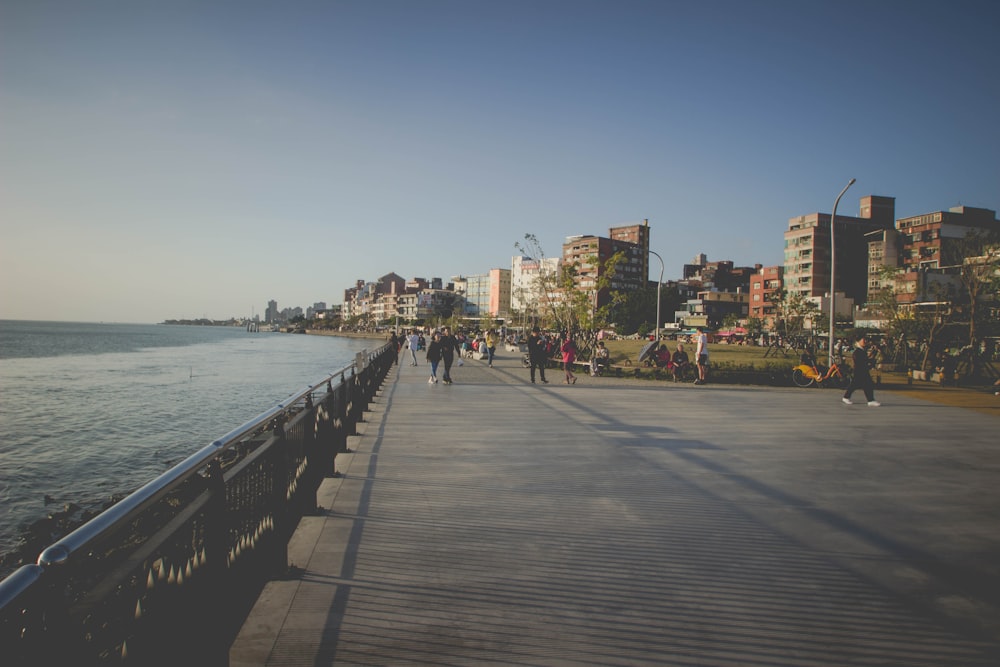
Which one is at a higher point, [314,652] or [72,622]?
[72,622]

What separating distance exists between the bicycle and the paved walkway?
9.93 metres

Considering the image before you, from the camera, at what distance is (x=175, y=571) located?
2.49m

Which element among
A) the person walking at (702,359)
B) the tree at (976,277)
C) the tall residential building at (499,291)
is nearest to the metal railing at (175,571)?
the person walking at (702,359)

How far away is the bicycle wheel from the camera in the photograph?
62.4ft

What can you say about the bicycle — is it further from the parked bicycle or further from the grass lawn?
the grass lawn

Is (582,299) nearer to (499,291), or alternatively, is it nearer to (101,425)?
(101,425)

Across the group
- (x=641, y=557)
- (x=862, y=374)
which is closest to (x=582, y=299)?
(x=862, y=374)

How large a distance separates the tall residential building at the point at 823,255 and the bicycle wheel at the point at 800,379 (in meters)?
82.4

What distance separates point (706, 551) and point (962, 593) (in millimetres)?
1591

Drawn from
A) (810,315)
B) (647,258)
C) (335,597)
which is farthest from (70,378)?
(647,258)

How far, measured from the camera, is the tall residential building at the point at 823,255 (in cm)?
9288

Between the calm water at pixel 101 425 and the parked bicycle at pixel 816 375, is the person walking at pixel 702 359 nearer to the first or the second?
the parked bicycle at pixel 816 375

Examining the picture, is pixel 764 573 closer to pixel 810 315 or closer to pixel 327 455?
pixel 327 455

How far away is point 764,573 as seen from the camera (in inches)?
164
